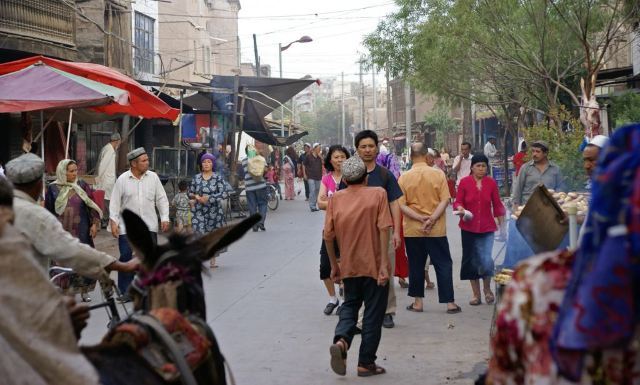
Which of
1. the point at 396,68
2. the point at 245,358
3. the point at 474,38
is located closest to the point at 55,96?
the point at 245,358

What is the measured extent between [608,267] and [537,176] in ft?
27.7

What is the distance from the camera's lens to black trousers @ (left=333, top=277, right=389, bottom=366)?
281 inches

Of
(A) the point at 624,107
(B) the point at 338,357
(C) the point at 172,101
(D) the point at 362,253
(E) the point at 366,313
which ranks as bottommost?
(B) the point at 338,357

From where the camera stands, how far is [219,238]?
3842 mm

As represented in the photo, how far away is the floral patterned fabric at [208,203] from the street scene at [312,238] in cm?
3

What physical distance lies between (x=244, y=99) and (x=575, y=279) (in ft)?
68.1

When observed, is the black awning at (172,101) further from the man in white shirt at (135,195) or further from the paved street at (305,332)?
the man in white shirt at (135,195)

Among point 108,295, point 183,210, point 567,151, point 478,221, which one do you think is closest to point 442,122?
point 567,151

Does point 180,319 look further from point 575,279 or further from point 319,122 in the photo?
point 319,122

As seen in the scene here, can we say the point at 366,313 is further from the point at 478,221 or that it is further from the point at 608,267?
the point at 608,267

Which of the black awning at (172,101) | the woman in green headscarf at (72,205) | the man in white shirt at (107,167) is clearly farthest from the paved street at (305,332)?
the black awning at (172,101)

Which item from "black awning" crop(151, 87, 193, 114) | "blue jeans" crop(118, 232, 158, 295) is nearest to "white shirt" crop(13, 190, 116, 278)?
"blue jeans" crop(118, 232, 158, 295)

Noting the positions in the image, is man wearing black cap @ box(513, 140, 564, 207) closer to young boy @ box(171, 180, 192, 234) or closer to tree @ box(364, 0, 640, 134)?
young boy @ box(171, 180, 192, 234)

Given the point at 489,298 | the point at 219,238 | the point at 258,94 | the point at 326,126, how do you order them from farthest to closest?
the point at 326,126 → the point at 258,94 → the point at 489,298 → the point at 219,238
